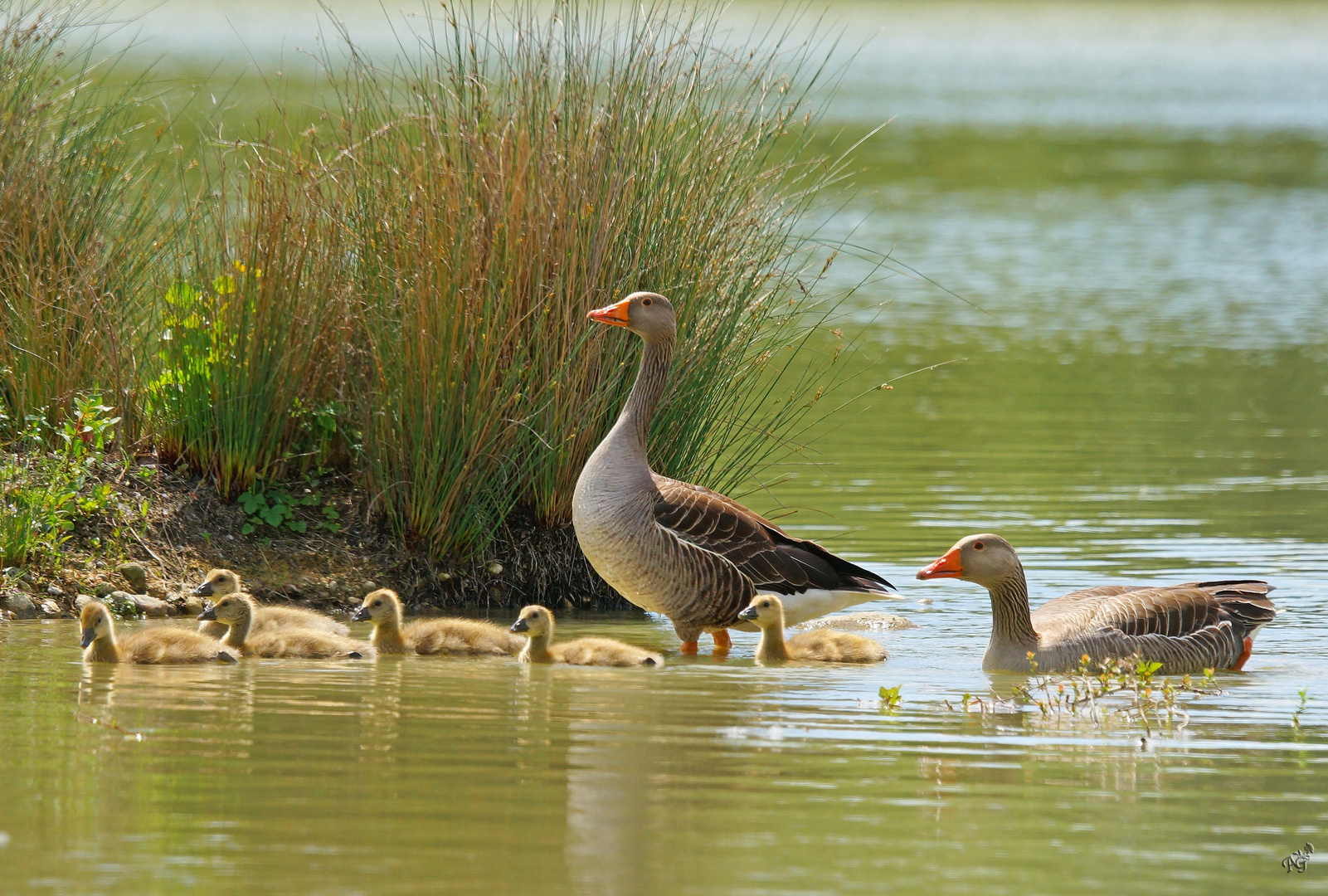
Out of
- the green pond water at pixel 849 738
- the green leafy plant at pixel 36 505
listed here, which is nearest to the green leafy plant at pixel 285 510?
the green leafy plant at pixel 36 505

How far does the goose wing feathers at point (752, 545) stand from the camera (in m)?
11.0

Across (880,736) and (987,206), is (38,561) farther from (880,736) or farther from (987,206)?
(987,206)

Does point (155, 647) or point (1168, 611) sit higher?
point (1168, 611)

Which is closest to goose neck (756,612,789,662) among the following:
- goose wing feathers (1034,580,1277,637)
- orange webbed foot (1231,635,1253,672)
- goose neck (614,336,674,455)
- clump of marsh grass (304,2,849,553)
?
goose neck (614,336,674,455)

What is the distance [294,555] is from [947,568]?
4.44m

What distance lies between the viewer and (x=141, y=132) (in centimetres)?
3206

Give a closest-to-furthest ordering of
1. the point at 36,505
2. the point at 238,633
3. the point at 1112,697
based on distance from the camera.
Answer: the point at 1112,697 < the point at 238,633 < the point at 36,505

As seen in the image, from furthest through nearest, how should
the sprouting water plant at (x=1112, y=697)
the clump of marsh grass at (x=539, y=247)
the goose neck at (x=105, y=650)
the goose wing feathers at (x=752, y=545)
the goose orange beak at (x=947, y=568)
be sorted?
the clump of marsh grass at (x=539, y=247) < the goose wing feathers at (x=752, y=545) < the goose orange beak at (x=947, y=568) < the goose neck at (x=105, y=650) < the sprouting water plant at (x=1112, y=697)

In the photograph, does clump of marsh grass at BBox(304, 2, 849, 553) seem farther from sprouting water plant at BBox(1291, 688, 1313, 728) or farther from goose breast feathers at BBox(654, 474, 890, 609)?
sprouting water plant at BBox(1291, 688, 1313, 728)

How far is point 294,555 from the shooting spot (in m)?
11.9

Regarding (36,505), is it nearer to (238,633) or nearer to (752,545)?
(238,633)

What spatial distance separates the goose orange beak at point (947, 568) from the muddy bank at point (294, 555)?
9.04 feet

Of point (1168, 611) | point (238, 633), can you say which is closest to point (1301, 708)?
point (1168, 611)

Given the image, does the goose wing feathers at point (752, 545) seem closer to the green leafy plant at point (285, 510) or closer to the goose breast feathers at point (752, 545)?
the goose breast feathers at point (752, 545)
